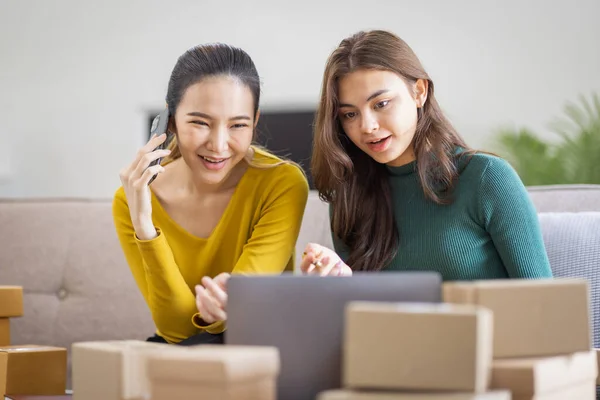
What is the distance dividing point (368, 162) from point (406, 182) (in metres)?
0.10

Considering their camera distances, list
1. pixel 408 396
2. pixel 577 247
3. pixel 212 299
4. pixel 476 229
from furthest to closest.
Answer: pixel 577 247 < pixel 476 229 < pixel 212 299 < pixel 408 396

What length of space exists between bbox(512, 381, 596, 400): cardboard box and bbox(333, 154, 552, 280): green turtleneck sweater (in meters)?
0.58

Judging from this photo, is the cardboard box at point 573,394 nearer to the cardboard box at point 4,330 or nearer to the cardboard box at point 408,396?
the cardboard box at point 408,396

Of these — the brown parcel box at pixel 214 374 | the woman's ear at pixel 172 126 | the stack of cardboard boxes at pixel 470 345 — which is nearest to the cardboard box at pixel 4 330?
the woman's ear at pixel 172 126

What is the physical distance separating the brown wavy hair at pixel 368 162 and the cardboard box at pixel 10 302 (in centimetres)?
69

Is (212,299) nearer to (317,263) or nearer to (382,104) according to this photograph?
Answer: (317,263)

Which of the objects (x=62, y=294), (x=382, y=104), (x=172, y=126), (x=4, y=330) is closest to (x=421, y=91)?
(x=382, y=104)

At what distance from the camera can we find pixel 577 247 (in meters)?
1.81

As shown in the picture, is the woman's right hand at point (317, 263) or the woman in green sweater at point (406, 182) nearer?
the woman's right hand at point (317, 263)

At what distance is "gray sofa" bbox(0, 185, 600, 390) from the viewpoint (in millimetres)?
2164

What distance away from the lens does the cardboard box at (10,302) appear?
5.24 feet

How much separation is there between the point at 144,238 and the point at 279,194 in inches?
11.9

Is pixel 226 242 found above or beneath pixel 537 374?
above

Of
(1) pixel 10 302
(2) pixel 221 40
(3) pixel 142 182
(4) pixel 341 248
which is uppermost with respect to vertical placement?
(2) pixel 221 40
